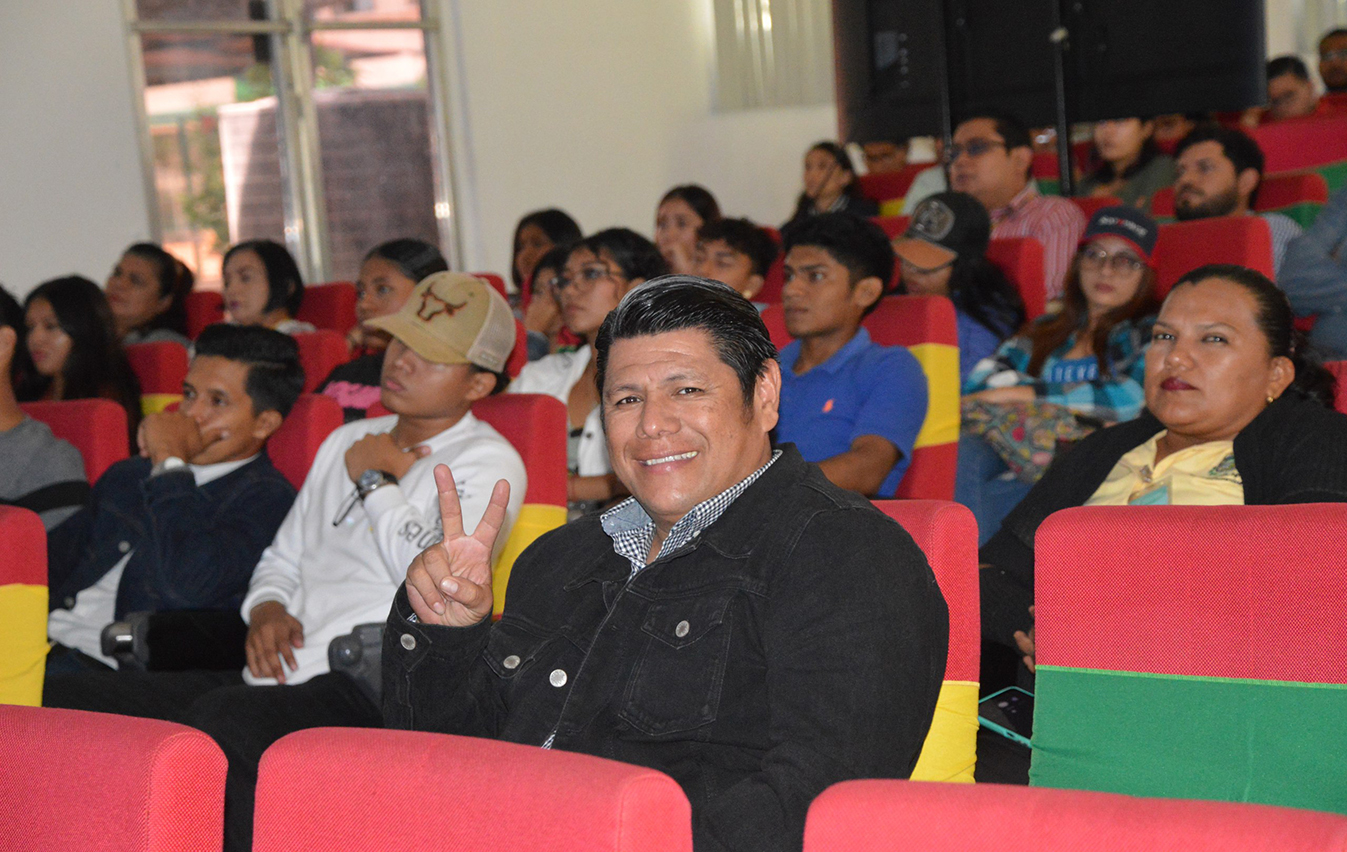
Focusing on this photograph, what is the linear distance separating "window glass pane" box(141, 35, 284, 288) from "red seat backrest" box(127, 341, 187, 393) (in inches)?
136

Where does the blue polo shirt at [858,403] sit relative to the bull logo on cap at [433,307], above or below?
below

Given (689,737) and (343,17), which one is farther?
(343,17)

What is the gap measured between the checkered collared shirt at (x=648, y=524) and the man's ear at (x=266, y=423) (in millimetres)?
1339

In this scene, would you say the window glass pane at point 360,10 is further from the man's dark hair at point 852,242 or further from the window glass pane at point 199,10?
the man's dark hair at point 852,242

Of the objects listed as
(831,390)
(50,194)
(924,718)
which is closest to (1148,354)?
(831,390)

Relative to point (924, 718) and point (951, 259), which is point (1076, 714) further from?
point (951, 259)

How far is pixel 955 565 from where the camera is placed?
4.86 feet

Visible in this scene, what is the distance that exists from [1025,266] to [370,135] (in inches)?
192

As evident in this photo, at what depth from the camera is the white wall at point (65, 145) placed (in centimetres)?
651

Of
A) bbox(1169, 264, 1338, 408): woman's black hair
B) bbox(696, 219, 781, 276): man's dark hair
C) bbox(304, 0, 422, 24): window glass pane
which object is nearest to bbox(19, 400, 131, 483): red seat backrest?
bbox(696, 219, 781, 276): man's dark hair

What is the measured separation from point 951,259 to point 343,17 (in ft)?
16.4

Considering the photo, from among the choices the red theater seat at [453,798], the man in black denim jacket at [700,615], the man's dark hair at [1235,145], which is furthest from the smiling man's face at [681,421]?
the man's dark hair at [1235,145]

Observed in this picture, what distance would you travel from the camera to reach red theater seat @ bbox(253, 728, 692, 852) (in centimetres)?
82

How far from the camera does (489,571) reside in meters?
1.45
